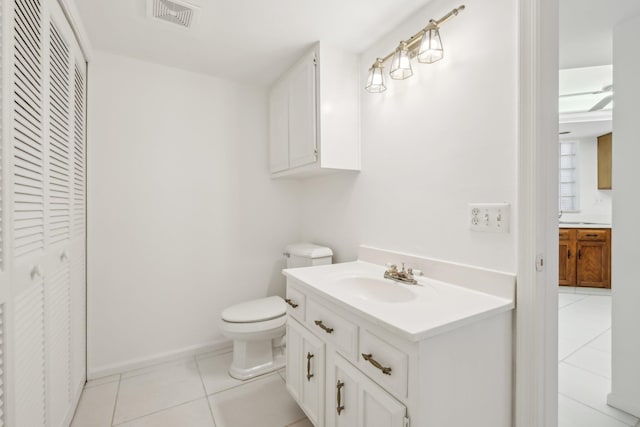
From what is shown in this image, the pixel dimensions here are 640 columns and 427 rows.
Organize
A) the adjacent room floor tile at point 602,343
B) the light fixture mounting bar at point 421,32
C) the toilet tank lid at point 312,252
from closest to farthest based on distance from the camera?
the light fixture mounting bar at point 421,32
the toilet tank lid at point 312,252
the adjacent room floor tile at point 602,343

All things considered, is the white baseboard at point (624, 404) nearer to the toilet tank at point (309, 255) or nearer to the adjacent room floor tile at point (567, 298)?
the toilet tank at point (309, 255)

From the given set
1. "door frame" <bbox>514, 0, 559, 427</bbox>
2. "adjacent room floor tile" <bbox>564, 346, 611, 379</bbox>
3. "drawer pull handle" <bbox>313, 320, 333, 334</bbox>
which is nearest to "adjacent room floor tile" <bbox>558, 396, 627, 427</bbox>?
"adjacent room floor tile" <bbox>564, 346, 611, 379</bbox>

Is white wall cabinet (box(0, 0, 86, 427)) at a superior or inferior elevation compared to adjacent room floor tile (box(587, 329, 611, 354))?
superior

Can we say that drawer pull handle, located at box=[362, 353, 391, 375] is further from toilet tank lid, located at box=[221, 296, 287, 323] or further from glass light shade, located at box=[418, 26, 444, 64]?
glass light shade, located at box=[418, 26, 444, 64]

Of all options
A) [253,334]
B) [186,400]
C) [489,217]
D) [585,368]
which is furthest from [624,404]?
[186,400]

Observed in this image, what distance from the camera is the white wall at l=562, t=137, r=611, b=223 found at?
4145 mm

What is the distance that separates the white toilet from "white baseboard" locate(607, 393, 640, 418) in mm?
1794

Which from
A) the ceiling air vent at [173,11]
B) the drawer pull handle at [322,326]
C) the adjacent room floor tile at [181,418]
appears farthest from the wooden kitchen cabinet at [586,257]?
the ceiling air vent at [173,11]

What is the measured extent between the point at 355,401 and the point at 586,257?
4.62 meters

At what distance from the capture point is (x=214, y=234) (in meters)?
2.32

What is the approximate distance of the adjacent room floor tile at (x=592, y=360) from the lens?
1.99 m

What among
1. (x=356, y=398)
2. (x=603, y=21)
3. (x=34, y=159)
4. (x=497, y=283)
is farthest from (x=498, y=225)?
(x=34, y=159)

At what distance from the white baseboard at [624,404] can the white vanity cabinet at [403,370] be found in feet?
3.54

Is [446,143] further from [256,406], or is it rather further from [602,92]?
[602,92]
